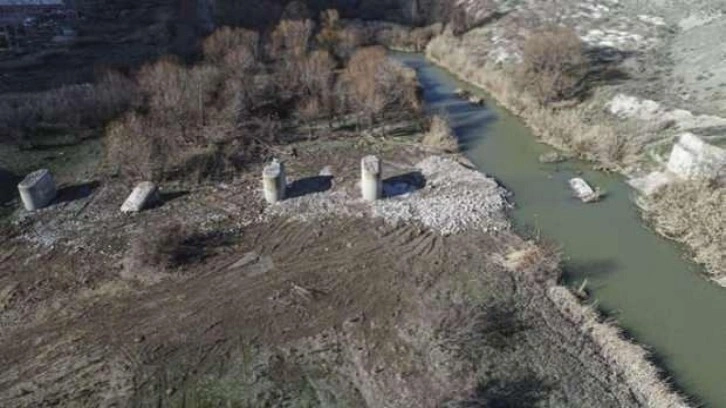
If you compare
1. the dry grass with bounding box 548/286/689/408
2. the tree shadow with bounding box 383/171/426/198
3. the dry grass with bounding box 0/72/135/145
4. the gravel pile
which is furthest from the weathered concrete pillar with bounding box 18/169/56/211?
the dry grass with bounding box 548/286/689/408

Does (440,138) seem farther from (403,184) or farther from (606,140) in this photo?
(606,140)

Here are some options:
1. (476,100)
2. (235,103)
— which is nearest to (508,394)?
(235,103)

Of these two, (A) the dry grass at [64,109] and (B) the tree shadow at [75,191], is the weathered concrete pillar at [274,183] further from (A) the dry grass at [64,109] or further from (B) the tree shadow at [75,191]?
(A) the dry grass at [64,109]

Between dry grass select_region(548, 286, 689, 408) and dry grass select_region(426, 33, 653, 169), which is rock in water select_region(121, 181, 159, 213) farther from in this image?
dry grass select_region(426, 33, 653, 169)

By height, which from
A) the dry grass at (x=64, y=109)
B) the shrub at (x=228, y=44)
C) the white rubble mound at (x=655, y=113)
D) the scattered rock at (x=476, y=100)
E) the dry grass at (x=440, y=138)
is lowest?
the dry grass at (x=440, y=138)

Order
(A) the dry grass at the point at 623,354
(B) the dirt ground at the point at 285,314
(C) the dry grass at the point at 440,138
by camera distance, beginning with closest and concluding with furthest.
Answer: (A) the dry grass at the point at 623,354, (B) the dirt ground at the point at 285,314, (C) the dry grass at the point at 440,138

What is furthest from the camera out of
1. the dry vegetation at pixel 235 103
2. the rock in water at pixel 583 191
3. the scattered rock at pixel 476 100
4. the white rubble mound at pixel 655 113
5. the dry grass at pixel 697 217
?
the scattered rock at pixel 476 100

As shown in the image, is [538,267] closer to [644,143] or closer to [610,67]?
[644,143]

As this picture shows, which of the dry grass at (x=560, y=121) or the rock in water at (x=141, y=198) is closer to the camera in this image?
the rock in water at (x=141, y=198)

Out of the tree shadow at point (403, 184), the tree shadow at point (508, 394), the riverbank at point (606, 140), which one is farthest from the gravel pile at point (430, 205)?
the tree shadow at point (508, 394)
